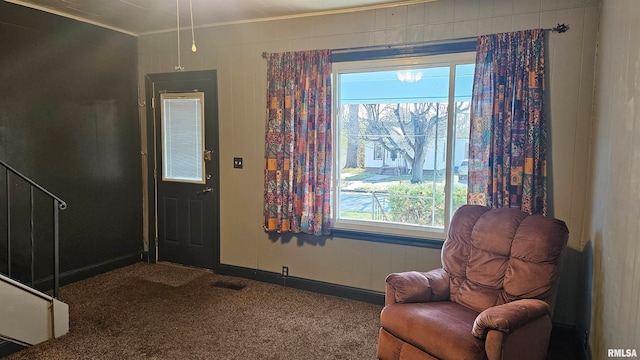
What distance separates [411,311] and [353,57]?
87.2 inches

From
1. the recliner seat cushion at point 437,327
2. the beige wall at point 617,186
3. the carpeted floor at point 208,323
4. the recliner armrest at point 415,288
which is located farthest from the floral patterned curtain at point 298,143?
the beige wall at point 617,186

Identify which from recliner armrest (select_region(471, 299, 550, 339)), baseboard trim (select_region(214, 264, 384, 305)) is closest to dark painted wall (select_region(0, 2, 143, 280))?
baseboard trim (select_region(214, 264, 384, 305))

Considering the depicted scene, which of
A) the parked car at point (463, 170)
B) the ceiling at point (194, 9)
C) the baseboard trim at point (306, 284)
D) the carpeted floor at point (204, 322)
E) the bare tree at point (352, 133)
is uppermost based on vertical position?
the ceiling at point (194, 9)

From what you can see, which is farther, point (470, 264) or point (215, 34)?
point (215, 34)

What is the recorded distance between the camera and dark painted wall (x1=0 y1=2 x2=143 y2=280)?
11.7ft

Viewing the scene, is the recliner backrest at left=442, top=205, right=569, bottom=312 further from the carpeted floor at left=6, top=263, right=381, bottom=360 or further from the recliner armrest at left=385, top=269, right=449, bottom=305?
the carpeted floor at left=6, top=263, right=381, bottom=360

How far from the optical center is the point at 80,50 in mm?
4051

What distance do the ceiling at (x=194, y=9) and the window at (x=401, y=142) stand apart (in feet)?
1.64

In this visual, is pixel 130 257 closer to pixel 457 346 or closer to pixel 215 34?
pixel 215 34

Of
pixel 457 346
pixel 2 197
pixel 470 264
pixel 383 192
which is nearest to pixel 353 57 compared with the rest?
pixel 383 192

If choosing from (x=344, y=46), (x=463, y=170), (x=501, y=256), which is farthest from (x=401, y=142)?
(x=501, y=256)

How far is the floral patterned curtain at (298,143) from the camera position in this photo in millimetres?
3650

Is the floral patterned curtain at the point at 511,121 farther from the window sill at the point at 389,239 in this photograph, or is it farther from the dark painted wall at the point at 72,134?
the dark painted wall at the point at 72,134

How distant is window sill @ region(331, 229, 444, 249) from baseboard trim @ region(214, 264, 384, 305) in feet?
1.55
